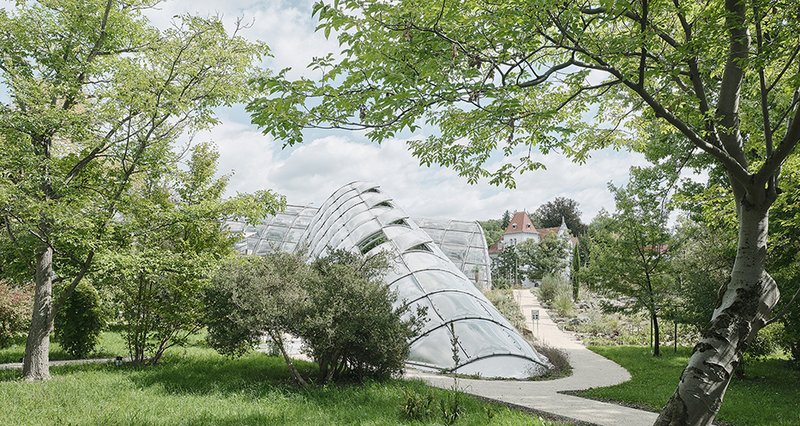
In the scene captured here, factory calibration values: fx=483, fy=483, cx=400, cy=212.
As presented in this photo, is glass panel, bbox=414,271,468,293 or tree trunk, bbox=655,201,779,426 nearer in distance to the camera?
tree trunk, bbox=655,201,779,426

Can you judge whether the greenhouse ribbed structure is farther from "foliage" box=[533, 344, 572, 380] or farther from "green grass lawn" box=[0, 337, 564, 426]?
"green grass lawn" box=[0, 337, 564, 426]

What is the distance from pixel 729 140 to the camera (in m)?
4.95

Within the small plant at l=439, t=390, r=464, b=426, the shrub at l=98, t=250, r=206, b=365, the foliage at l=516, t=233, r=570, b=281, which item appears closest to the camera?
the small plant at l=439, t=390, r=464, b=426

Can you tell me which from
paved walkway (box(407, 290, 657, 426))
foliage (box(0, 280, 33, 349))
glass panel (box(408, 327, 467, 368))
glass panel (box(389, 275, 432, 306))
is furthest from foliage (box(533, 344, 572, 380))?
foliage (box(0, 280, 33, 349))

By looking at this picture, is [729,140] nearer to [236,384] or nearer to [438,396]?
[438,396]

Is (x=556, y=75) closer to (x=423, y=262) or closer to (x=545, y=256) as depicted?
(x=423, y=262)

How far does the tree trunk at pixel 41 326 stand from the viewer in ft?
28.7

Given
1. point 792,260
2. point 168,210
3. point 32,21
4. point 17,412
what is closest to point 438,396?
point 17,412

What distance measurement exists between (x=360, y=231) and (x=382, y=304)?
8565 millimetres

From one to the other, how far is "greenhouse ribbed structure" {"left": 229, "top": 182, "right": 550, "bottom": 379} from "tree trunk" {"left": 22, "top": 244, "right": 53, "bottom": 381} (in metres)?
4.09

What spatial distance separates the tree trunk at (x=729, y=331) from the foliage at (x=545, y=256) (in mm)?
37550

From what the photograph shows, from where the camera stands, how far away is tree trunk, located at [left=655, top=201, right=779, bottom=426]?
14.0ft

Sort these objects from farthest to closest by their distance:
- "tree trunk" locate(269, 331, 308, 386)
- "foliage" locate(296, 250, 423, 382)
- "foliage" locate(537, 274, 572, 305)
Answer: "foliage" locate(537, 274, 572, 305) → "tree trunk" locate(269, 331, 308, 386) → "foliage" locate(296, 250, 423, 382)

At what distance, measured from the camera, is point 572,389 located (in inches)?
389
